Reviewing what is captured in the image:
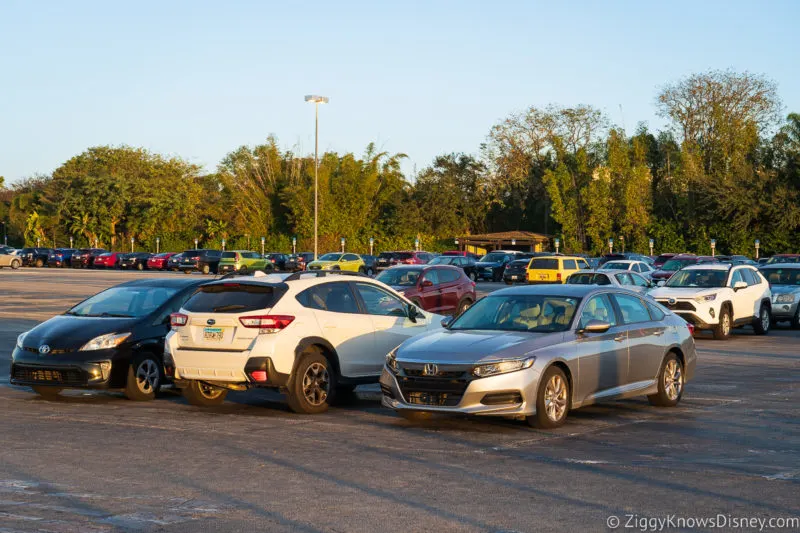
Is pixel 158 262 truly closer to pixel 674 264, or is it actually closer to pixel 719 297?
pixel 674 264

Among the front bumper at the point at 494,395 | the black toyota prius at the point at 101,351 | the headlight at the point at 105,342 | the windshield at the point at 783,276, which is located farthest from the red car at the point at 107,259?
the front bumper at the point at 494,395

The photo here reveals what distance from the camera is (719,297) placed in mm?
23062

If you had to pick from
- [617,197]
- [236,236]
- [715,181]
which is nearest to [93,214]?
[236,236]

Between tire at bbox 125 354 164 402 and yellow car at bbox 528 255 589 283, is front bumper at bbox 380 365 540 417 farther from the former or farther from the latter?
yellow car at bbox 528 255 589 283

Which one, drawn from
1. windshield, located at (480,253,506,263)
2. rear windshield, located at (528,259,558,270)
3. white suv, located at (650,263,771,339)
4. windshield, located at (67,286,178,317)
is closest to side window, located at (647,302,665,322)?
windshield, located at (67,286,178,317)

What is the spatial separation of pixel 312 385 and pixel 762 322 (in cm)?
1572

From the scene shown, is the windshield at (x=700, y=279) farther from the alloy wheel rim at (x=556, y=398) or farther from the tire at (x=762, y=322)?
the alloy wheel rim at (x=556, y=398)

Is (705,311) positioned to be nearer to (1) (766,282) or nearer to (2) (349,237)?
(1) (766,282)

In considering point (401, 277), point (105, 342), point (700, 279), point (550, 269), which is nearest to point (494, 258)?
point (550, 269)

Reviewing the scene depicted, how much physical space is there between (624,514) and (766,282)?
19556 millimetres

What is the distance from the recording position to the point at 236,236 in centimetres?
10000

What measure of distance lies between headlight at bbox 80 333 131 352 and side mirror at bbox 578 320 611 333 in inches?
220

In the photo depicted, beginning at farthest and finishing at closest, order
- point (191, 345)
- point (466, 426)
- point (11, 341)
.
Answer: point (11, 341), point (191, 345), point (466, 426)

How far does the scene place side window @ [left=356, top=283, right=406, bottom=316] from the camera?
42.4 feet
